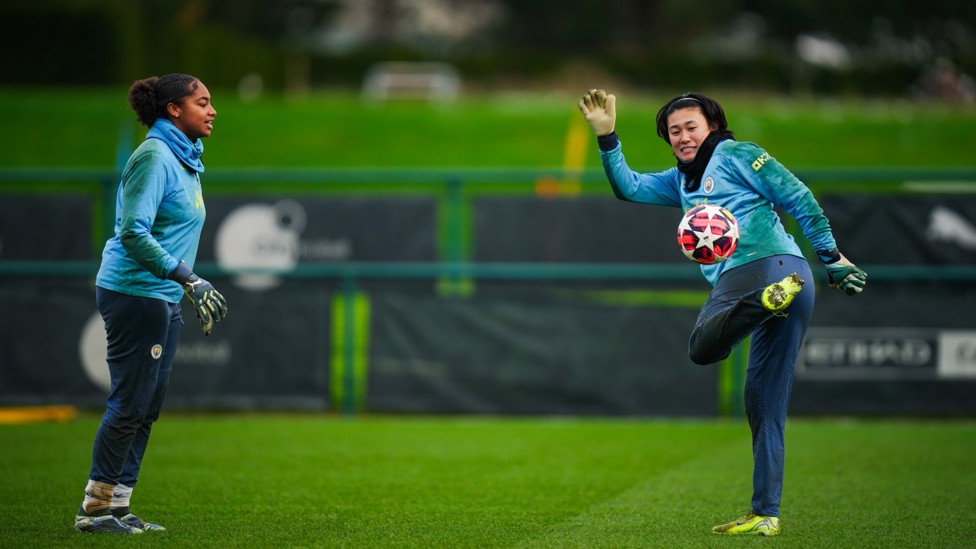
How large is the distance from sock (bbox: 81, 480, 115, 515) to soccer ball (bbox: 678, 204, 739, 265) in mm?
3060

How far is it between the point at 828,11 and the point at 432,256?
38.7 m

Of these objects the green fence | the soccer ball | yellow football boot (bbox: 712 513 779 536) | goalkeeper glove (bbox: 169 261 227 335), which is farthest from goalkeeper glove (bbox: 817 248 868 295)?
the green fence

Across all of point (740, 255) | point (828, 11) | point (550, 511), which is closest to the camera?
point (740, 255)

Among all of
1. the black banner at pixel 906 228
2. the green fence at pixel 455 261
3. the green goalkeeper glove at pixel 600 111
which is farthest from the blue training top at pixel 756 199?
the black banner at pixel 906 228

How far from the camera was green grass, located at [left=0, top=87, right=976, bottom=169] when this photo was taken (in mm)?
27828

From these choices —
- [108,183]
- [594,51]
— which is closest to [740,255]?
[108,183]

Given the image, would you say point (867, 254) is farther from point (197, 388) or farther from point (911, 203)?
point (197, 388)

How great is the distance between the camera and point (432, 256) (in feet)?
47.9

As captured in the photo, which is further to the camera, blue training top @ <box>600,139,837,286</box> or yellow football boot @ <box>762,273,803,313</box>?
blue training top @ <box>600,139,837,286</box>

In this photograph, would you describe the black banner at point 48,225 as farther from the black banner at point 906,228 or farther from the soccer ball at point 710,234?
the soccer ball at point 710,234

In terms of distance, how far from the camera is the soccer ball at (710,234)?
5.78 m

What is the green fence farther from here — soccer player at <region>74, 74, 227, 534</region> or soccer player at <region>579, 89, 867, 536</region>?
soccer player at <region>579, 89, 867, 536</region>

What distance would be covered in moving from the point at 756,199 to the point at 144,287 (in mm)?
3020

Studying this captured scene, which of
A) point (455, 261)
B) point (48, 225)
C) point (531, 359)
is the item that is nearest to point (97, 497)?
point (531, 359)
